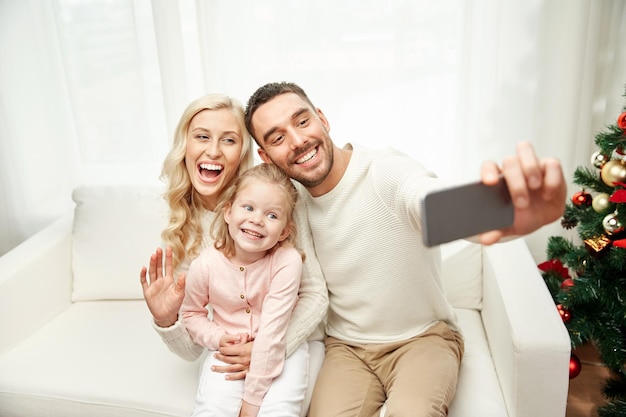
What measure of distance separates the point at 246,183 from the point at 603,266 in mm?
1123

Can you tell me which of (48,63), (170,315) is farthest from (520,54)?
(48,63)

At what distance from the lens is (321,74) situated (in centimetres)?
228

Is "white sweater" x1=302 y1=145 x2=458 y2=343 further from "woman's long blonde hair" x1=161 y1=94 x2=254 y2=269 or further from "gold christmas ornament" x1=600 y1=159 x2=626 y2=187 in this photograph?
"gold christmas ornament" x1=600 y1=159 x2=626 y2=187

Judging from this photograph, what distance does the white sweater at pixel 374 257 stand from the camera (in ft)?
5.04

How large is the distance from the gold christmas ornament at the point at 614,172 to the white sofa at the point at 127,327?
34cm

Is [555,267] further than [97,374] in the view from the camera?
Yes

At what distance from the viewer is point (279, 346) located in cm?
150

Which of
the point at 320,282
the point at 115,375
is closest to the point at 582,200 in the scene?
the point at 320,282

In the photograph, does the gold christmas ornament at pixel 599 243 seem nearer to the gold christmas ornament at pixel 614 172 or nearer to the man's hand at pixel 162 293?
the gold christmas ornament at pixel 614 172

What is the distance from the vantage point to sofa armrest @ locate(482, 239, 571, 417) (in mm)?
1366

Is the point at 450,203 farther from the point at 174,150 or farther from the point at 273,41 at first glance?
the point at 273,41

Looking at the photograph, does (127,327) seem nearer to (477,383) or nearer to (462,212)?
(477,383)

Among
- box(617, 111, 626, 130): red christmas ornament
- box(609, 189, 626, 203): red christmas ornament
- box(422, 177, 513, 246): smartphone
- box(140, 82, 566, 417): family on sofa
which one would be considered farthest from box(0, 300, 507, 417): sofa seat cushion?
box(422, 177, 513, 246): smartphone

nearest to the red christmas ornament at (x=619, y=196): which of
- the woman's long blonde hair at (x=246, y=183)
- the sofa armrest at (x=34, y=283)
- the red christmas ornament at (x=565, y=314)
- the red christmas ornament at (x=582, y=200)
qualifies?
the red christmas ornament at (x=582, y=200)
